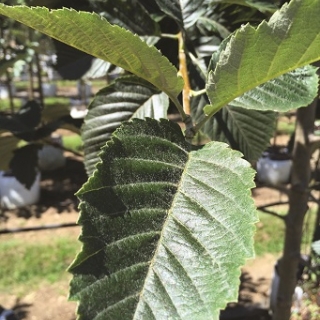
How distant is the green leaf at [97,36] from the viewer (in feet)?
1.47

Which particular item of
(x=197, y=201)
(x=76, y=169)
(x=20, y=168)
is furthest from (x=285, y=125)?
(x=197, y=201)

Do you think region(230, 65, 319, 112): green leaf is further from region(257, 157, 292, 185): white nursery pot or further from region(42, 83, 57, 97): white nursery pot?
region(42, 83, 57, 97): white nursery pot

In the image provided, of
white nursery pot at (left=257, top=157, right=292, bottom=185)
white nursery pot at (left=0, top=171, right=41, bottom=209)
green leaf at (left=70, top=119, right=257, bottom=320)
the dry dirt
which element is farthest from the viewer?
white nursery pot at (left=257, top=157, right=292, bottom=185)

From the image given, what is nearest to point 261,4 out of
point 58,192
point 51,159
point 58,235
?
point 58,235

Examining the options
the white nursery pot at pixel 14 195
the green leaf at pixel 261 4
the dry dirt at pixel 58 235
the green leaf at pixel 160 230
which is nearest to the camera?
the green leaf at pixel 160 230

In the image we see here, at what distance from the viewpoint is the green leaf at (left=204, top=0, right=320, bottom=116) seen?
0.42 meters

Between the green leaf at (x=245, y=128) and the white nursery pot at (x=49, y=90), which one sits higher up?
the white nursery pot at (x=49, y=90)

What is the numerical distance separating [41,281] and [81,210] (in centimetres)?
314

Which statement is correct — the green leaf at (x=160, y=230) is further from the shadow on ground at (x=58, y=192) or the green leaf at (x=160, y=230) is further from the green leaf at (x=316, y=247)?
the shadow on ground at (x=58, y=192)

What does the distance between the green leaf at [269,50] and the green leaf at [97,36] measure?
0.06 metres

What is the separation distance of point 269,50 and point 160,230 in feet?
0.61

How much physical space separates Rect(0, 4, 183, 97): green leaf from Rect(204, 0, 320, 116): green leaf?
62 mm

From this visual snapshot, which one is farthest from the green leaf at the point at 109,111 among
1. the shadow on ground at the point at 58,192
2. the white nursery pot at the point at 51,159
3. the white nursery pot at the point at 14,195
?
the white nursery pot at the point at 51,159

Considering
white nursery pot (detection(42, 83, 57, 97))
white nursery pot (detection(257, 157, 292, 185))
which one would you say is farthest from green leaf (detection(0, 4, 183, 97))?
white nursery pot (detection(42, 83, 57, 97))
